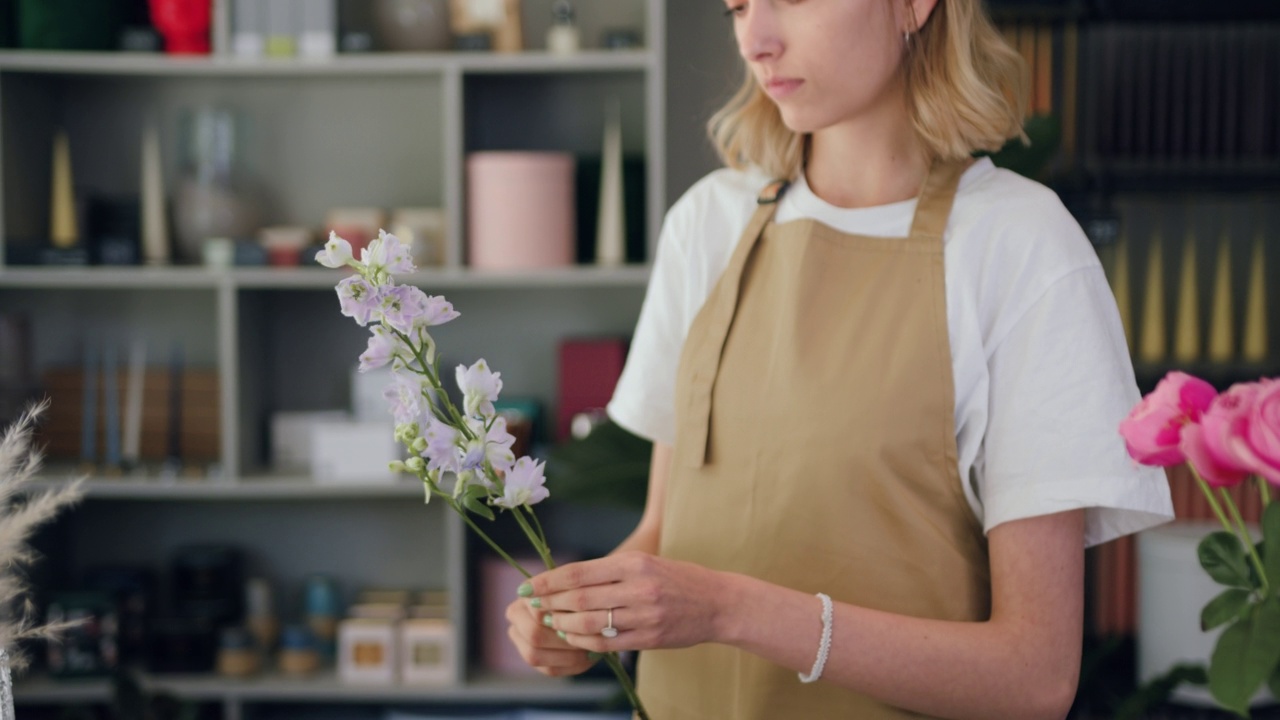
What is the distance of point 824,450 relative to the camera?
1174mm

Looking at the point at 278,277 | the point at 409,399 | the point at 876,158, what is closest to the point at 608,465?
the point at 278,277

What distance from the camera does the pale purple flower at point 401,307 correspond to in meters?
0.80

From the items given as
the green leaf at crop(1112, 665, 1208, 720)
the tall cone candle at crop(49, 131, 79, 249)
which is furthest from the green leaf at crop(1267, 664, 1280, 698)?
the tall cone candle at crop(49, 131, 79, 249)

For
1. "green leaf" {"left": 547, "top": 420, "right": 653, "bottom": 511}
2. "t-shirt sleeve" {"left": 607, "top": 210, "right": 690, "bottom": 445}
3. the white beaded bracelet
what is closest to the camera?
the white beaded bracelet

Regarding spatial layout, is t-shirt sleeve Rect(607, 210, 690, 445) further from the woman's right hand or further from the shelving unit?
the shelving unit

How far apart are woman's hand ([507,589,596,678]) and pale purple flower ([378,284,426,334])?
0.35 meters

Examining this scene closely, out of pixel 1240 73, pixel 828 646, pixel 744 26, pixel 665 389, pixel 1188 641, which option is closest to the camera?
pixel 828 646

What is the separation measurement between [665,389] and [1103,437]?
19.9 inches

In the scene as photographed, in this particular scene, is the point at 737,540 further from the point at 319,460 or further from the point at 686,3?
the point at 686,3

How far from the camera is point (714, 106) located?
2.86 meters

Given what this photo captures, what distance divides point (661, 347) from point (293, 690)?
70.0 inches

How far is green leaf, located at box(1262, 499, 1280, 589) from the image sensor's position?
2.39ft

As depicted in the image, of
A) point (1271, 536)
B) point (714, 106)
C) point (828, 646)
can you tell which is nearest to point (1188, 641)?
point (714, 106)

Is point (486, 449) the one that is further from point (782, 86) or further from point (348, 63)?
point (348, 63)
